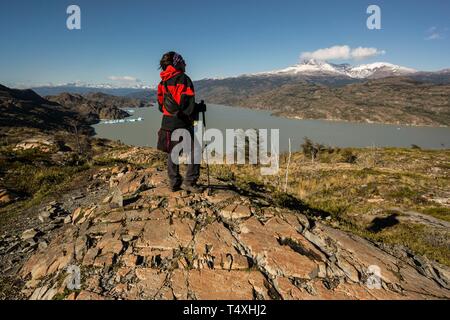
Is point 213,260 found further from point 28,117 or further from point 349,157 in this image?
point 28,117

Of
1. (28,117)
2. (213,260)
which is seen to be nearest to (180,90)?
(213,260)

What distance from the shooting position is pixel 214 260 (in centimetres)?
516

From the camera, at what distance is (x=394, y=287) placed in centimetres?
486

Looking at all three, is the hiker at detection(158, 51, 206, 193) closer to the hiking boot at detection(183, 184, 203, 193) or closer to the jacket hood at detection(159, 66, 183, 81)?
the jacket hood at detection(159, 66, 183, 81)

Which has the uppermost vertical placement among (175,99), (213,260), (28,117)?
(28,117)

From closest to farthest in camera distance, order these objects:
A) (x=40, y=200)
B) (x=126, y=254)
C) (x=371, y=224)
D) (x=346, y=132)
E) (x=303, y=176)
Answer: (x=126, y=254) < (x=40, y=200) < (x=371, y=224) < (x=303, y=176) < (x=346, y=132)

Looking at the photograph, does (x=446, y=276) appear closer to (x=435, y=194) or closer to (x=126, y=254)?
(x=126, y=254)

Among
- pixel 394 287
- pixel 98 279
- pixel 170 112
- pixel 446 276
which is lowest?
pixel 446 276

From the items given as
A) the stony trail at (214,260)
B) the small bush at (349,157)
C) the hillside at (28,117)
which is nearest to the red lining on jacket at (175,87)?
the stony trail at (214,260)

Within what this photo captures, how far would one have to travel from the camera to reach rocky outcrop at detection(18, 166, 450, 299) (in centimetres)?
451

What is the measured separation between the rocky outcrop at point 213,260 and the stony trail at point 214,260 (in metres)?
0.02

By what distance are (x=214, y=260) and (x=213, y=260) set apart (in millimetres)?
20
